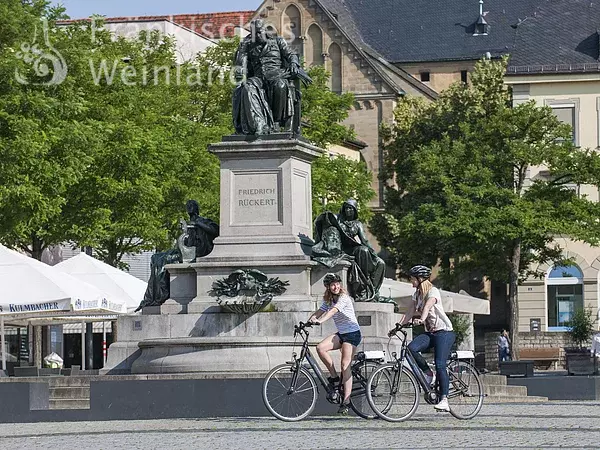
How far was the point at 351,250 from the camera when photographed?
81.1 ft

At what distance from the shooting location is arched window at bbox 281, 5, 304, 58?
299 ft

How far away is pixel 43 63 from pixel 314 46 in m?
54.2

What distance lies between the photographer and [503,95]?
68062mm

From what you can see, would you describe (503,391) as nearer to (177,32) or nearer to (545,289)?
(545,289)

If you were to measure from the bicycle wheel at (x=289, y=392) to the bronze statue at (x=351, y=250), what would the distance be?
18.1ft

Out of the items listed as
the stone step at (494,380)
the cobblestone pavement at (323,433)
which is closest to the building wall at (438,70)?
the stone step at (494,380)

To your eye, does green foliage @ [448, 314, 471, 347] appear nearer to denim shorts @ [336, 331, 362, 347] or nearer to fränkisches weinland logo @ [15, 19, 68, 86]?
fränkisches weinland logo @ [15, 19, 68, 86]

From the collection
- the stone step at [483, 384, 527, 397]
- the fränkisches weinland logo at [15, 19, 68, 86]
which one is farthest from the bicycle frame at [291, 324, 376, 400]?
the fränkisches weinland logo at [15, 19, 68, 86]

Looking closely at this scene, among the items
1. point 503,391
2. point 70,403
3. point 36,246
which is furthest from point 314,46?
point 70,403

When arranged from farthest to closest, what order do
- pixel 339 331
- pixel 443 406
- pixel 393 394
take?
pixel 339 331 → pixel 443 406 → pixel 393 394

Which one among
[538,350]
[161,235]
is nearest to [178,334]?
[161,235]

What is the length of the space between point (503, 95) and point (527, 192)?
13517 millimetres

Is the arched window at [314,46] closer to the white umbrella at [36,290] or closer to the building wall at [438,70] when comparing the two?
the building wall at [438,70]

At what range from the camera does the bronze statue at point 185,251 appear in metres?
24.9
